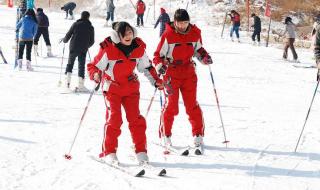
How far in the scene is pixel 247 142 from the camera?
8.06 m

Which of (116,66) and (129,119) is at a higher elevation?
(116,66)

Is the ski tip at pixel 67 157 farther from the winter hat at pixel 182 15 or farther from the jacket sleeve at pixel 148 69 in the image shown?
the winter hat at pixel 182 15

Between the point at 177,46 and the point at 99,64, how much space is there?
131cm

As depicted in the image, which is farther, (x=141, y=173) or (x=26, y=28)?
(x=26, y=28)

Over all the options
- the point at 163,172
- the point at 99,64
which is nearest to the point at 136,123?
the point at 163,172

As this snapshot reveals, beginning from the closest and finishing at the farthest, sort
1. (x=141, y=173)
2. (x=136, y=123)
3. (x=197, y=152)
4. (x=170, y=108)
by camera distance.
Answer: (x=141, y=173), (x=136, y=123), (x=197, y=152), (x=170, y=108)

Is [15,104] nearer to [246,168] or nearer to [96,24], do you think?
[246,168]

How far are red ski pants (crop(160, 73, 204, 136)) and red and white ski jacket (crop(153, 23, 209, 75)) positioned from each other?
257 mm

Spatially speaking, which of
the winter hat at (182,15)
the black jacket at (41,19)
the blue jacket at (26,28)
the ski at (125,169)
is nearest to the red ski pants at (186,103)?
the winter hat at (182,15)

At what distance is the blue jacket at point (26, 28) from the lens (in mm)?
13914

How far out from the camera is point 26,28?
13969 mm

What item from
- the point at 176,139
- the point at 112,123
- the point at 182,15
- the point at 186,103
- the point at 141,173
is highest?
the point at 182,15

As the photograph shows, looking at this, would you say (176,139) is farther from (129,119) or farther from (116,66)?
(116,66)

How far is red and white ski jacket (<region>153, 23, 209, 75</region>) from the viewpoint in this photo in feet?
22.9
